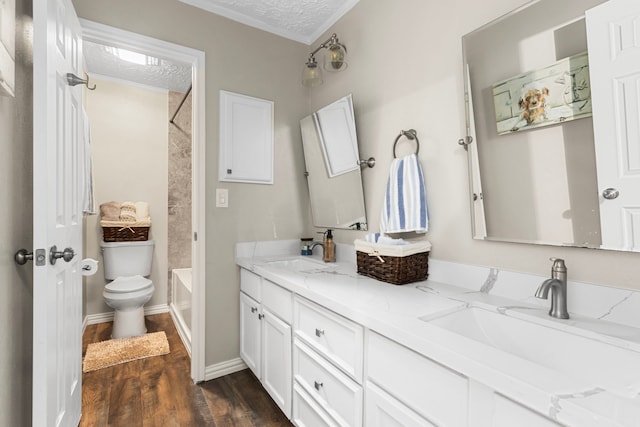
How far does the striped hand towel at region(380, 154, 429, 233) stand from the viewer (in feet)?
4.83

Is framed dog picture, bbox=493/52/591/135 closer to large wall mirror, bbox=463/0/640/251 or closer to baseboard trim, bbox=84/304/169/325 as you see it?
large wall mirror, bbox=463/0/640/251

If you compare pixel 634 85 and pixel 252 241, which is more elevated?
pixel 634 85

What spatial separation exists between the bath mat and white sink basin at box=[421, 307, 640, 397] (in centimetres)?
228

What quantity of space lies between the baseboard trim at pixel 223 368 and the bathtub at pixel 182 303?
1.52ft

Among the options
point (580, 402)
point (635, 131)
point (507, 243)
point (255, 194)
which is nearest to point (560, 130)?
point (635, 131)

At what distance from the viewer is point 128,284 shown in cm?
268

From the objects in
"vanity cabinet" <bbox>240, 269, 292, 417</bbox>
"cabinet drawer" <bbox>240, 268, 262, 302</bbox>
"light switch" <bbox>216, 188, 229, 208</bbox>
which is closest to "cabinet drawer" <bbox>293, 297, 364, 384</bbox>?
"vanity cabinet" <bbox>240, 269, 292, 417</bbox>

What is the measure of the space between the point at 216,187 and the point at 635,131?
195cm

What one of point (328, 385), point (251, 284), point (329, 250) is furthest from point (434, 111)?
point (251, 284)

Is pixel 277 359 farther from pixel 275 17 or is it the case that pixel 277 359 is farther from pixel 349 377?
pixel 275 17

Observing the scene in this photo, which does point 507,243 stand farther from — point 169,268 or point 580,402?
point 169,268

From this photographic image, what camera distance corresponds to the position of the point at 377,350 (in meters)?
0.96

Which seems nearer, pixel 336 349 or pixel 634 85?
pixel 634 85

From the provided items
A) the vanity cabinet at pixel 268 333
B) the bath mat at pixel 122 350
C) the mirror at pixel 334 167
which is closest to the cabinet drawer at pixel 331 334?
the vanity cabinet at pixel 268 333
